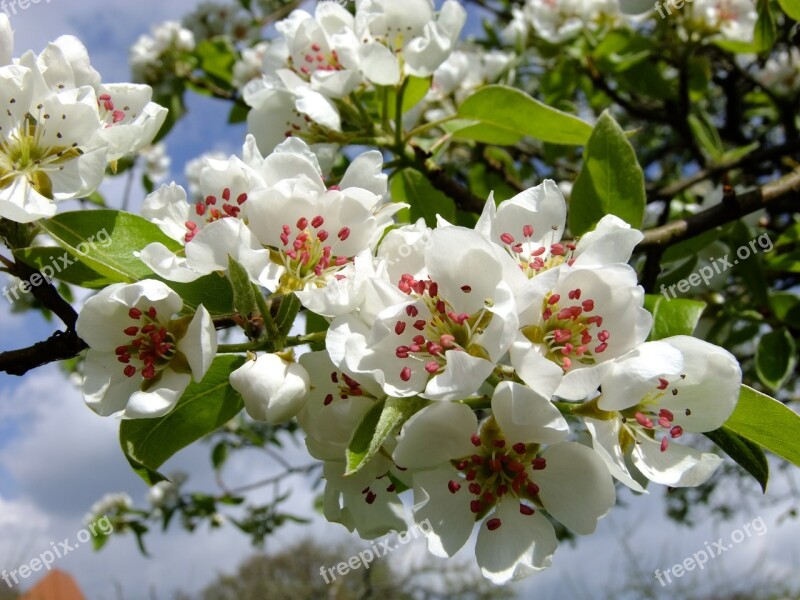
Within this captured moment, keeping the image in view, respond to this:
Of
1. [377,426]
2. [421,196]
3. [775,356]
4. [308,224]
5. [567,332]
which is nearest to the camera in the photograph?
[377,426]

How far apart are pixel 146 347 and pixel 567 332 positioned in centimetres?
68

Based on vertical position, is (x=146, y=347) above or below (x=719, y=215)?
above

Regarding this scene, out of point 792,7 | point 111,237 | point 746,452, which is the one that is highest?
point 111,237

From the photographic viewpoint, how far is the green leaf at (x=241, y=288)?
108 cm

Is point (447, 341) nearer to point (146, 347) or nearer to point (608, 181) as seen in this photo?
point (146, 347)

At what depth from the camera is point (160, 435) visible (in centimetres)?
131

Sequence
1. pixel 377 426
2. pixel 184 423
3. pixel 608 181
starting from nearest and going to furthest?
pixel 377 426
pixel 184 423
pixel 608 181

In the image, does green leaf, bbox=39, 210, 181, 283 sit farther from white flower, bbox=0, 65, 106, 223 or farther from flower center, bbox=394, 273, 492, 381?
flower center, bbox=394, 273, 492, 381

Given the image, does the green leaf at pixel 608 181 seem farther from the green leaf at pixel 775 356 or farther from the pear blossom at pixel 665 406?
the green leaf at pixel 775 356

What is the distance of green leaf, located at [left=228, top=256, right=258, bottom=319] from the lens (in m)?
1.08

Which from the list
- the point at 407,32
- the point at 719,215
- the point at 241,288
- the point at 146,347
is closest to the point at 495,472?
the point at 241,288

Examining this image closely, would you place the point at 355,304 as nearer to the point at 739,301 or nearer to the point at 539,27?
the point at 739,301

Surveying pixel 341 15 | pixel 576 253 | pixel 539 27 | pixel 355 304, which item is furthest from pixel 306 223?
pixel 539 27

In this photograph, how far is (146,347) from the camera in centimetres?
120
